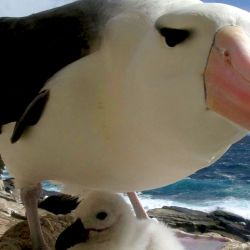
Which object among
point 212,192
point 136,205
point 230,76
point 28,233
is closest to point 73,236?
point 28,233

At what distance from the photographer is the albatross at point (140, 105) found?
181 cm

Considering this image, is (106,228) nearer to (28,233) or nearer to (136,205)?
(28,233)

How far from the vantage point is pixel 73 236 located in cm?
263

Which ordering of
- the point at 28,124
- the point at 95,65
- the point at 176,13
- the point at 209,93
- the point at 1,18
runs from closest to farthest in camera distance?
1. the point at 209,93
2. the point at 176,13
3. the point at 95,65
4. the point at 28,124
5. the point at 1,18

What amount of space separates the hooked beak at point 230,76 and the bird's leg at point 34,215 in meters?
1.34

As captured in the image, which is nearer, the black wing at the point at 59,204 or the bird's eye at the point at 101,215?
the bird's eye at the point at 101,215

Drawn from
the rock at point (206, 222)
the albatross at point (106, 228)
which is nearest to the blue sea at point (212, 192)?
the rock at point (206, 222)

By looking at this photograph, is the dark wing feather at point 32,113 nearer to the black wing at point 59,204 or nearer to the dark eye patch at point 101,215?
the dark eye patch at point 101,215

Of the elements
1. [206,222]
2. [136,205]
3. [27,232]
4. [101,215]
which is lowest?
[206,222]

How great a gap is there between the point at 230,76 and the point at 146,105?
0.35 meters

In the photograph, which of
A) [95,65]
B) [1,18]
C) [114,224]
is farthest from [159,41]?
[1,18]

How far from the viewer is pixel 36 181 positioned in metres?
2.84

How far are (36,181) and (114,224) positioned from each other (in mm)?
394

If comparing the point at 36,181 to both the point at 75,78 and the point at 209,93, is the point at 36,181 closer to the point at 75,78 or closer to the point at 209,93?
the point at 75,78
